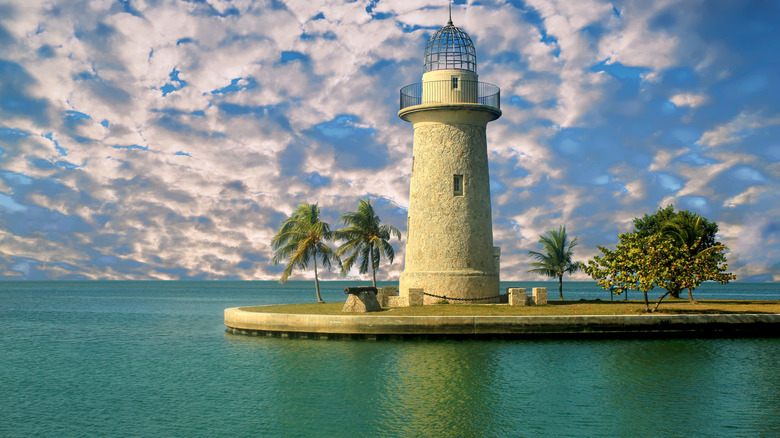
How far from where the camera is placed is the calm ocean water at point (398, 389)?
1530cm

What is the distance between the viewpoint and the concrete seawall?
27.3 meters

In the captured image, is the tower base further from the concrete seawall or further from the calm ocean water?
the calm ocean water

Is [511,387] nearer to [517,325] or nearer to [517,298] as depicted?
[517,325]

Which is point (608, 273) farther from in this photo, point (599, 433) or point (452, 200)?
point (599, 433)

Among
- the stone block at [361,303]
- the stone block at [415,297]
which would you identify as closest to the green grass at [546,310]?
the stone block at [361,303]

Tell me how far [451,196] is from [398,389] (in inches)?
689

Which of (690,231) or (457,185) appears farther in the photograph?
(690,231)

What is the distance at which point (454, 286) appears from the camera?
34500 mm

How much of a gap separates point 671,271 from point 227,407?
21828 millimetres

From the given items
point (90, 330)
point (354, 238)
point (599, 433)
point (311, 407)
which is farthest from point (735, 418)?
point (90, 330)

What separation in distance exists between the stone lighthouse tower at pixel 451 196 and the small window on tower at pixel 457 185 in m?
0.05

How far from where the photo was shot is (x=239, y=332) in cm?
3183

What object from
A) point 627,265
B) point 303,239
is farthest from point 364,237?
point 627,265

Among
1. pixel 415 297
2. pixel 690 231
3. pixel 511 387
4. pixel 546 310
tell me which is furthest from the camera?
pixel 690 231
